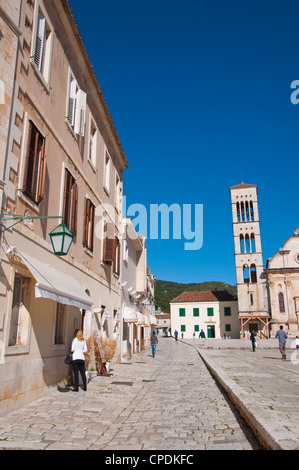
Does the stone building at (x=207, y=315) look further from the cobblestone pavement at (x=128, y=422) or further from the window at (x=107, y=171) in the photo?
the cobblestone pavement at (x=128, y=422)

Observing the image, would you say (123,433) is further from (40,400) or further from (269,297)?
(269,297)

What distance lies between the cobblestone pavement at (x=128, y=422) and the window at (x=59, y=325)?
129cm

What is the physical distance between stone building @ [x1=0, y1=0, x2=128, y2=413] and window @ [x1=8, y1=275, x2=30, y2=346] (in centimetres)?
2

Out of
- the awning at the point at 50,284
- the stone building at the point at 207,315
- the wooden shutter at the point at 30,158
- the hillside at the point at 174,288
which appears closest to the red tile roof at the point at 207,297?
the stone building at the point at 207,315

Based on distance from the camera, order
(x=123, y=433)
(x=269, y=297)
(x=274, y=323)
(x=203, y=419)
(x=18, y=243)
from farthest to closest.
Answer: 1. (x=269, y=297)
2. (x=274, y=323)
3. (x=18, y=243)
4. (x=203, y=419)
5. (x=123, y=433)

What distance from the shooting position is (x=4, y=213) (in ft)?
20.7

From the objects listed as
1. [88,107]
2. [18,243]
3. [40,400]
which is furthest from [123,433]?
[88,107]

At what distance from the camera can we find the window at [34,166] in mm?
7504

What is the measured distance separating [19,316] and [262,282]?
52076 mm

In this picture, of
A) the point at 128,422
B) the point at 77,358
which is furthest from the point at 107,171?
the point at 128,422

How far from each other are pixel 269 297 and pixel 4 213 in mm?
53562

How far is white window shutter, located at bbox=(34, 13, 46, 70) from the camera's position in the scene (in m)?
8.41

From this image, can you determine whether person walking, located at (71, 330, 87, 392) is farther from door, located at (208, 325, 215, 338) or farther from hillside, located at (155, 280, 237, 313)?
hillside, located at (155, 280, 237, 313)

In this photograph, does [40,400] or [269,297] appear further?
[269,297]
